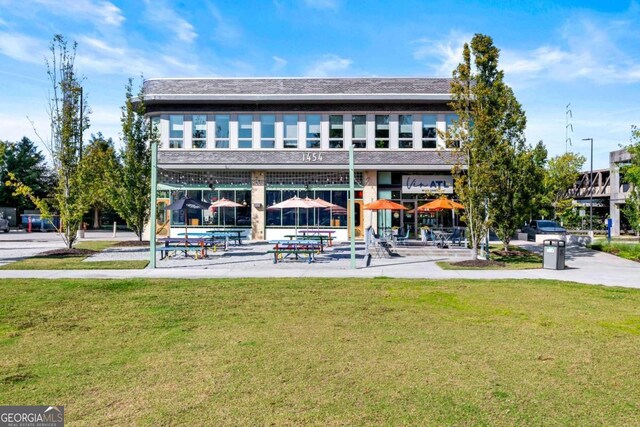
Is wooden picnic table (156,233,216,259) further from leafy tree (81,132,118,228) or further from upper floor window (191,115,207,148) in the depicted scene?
upper floor window (191,115,207,148)

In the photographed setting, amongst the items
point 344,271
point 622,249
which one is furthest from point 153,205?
point 622,249

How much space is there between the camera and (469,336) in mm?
7293

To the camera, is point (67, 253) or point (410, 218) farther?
point (410, 218)

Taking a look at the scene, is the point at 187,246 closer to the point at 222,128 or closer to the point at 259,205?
the point at 259,205

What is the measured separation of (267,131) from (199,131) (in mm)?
4269

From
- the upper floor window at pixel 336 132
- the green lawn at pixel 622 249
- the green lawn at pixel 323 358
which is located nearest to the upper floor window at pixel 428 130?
the upper floor window at pixel 336 132

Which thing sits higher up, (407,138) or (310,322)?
(407,138)

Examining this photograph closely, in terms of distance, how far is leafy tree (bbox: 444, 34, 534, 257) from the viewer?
58.4 ft

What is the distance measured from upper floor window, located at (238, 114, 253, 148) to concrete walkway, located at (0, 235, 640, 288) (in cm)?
1219

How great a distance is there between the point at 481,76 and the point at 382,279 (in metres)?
9.77

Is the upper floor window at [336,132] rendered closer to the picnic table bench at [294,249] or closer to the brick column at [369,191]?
the brick column at [369,191]

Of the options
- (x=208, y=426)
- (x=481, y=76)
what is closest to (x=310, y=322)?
(x=208, y=426)

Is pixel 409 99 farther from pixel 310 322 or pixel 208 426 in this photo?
pixel 208 426

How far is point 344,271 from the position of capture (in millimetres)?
15422
